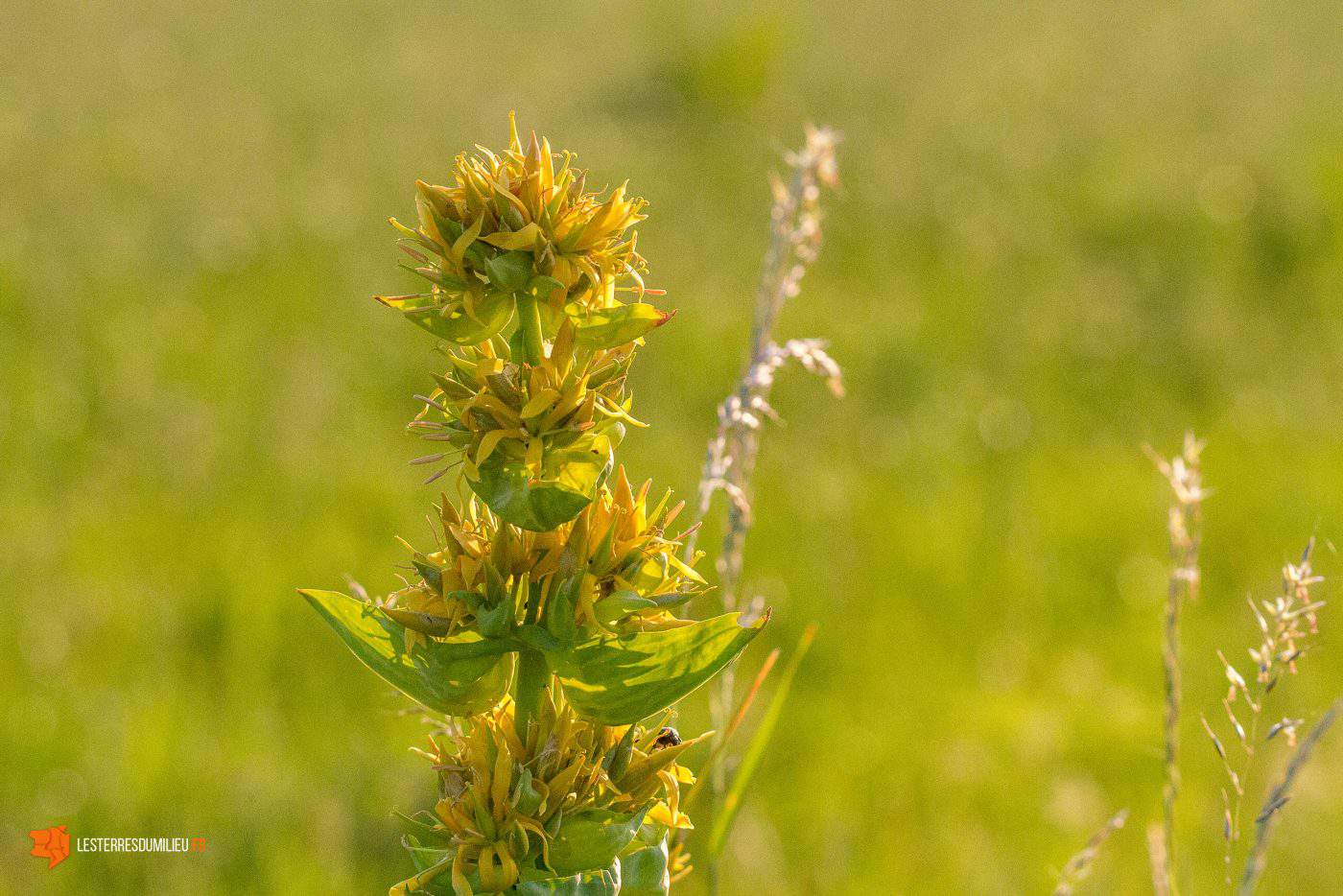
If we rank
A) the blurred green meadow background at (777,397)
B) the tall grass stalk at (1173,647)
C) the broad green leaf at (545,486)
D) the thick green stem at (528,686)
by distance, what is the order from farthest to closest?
the blurred green meadow background at (777,397), the tall grass stalk at (1173,647), the thick green stem at (528,686), the broad green leaf at (545,486)

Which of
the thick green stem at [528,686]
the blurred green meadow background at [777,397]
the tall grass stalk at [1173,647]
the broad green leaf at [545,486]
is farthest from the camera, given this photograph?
the blurred green meadow background at [777,397]

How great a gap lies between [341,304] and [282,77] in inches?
142

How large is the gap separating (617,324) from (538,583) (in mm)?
274

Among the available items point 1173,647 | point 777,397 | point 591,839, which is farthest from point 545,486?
point 777,397

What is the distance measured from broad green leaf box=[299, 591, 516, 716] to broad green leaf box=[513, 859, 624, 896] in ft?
0.61

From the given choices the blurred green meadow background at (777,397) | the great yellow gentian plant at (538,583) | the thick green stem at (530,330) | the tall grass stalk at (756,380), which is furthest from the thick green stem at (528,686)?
the blurred green meadow background at (777,397)

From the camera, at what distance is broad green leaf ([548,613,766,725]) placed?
3.96 feet

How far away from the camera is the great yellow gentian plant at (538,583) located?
46.9 inches

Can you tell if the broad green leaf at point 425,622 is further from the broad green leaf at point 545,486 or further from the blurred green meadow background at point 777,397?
the blurred green meadow background at point 777,397

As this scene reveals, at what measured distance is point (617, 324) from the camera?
1220 millimetres

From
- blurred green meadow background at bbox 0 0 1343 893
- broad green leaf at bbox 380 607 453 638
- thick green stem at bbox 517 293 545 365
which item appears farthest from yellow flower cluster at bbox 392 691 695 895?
blurred green meadow background at bbox 0 0 1343 893

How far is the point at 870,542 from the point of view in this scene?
4781 millimetres

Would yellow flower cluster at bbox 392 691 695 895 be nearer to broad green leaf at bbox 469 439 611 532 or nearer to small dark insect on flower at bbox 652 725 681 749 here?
small dark insect on flower at bbox 652 725 681 749

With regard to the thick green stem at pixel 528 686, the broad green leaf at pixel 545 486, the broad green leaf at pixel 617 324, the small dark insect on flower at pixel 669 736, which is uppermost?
the broad green leaf at pixel 617 324
